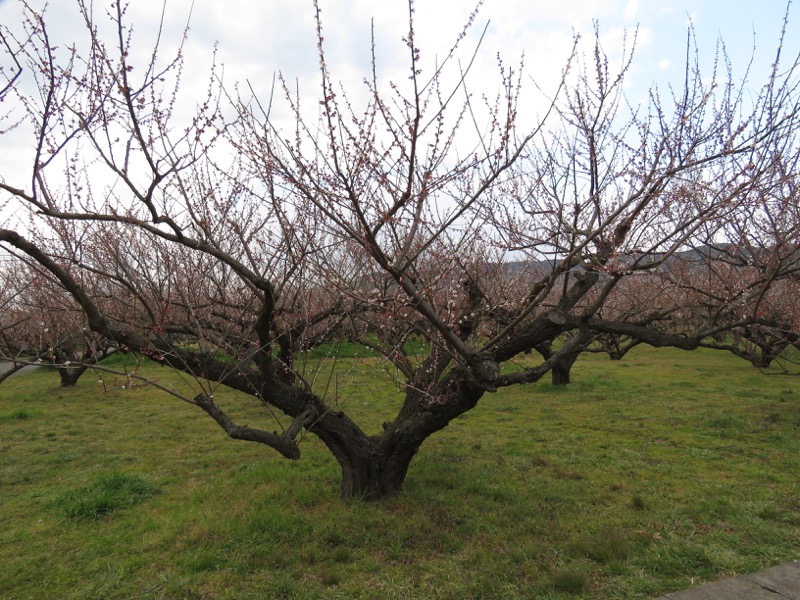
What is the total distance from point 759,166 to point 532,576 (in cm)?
378

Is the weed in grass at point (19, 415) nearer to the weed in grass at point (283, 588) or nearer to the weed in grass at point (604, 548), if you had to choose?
the weed in grass at point (283, 588)

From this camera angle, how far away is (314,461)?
6805 mm

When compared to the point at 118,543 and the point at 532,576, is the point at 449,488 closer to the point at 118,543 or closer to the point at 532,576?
the point at 532,576

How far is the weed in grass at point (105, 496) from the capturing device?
5207mm

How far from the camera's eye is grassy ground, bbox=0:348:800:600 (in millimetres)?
3891

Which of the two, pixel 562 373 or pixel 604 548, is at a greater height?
pixel 562 373

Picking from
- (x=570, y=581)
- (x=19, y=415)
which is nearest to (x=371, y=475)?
(x=570, y=581)

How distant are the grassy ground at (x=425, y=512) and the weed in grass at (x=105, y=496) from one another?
0.06ft

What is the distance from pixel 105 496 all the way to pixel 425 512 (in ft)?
10.9

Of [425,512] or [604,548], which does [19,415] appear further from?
[604,548]

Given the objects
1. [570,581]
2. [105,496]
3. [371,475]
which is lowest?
[570,581]

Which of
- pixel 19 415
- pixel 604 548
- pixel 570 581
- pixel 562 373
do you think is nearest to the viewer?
pixel 570 581

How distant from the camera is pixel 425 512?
16.5ft

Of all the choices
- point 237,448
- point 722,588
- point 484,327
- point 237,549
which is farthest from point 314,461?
point 722,588
